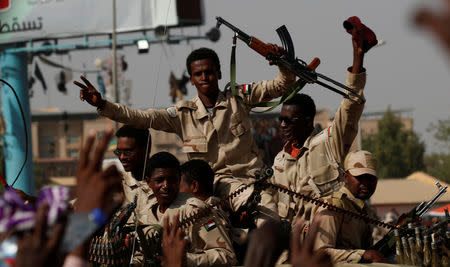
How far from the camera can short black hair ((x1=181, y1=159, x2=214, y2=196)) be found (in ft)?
19.2

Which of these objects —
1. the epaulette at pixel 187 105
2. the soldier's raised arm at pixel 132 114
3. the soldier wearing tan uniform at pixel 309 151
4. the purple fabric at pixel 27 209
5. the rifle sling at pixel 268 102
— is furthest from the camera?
the epaulette at pixel 187 105

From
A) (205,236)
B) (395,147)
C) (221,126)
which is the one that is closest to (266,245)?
(205,236)

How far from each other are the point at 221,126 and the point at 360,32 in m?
1.31

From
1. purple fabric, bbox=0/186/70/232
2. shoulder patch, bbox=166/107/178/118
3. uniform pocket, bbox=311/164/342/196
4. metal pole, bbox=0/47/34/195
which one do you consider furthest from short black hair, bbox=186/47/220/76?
metal pole, bbox=0/47/34/195

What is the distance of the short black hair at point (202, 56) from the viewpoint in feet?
20.1

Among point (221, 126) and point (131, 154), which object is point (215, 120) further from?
point (131, 154)

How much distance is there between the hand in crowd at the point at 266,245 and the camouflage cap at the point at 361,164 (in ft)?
11.4

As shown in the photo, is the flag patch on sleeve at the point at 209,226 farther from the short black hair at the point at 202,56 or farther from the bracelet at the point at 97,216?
the bracelet at the point at 97,216

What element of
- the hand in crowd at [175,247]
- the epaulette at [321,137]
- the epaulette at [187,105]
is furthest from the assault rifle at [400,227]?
the hand in crowd at [175,247]

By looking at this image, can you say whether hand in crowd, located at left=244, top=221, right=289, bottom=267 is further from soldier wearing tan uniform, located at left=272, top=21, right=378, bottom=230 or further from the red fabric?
soldier wearing tan uniform, located at left=272, top=21, right=378, bottom=230

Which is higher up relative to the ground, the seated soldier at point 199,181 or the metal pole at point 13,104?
the metal pole at point 13,104

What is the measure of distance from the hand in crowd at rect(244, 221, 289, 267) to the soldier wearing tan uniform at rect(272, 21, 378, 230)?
3.65 metres

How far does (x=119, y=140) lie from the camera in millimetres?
6598

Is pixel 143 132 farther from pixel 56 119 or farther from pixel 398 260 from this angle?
pixel 56 119
